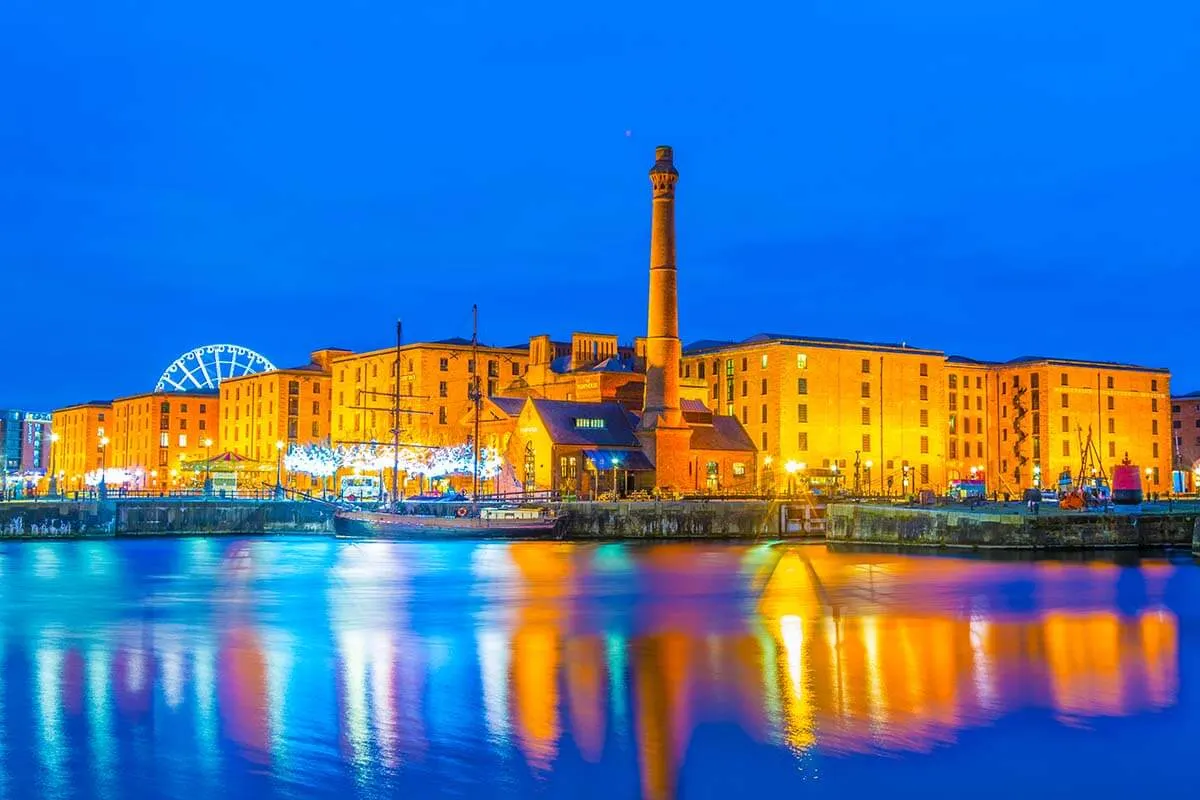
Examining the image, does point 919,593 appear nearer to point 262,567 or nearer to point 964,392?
point 262,567

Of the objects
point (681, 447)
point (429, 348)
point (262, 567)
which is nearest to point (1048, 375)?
point (681, 447)

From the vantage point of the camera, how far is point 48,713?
69.9 feet

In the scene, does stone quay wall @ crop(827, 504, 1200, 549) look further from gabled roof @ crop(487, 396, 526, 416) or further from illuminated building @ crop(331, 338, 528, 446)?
illuminated building @ crop(331, 338, 528, 446)

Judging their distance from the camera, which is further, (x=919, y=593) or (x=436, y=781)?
(x=919, y=593)

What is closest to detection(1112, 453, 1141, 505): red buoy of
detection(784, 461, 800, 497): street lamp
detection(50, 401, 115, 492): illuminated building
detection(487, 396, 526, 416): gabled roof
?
detection(784, 461, 800, 497): street lamp

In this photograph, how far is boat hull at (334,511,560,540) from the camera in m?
73.2

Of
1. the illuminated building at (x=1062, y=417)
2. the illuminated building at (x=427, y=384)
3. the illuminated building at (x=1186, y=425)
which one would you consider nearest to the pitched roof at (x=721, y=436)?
the illuminated building at (x=1062, y=417)

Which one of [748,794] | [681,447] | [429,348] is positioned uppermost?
[429,348]

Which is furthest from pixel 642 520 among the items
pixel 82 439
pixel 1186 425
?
pixel 82 439

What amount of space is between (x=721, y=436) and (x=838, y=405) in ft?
36.0

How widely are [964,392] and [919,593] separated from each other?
7533cm

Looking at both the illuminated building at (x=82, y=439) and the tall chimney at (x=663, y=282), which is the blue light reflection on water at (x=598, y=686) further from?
the illuminated building at (x=82, y=439)

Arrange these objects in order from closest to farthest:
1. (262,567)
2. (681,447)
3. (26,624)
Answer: (26,624)
(262,567)
(681,447)

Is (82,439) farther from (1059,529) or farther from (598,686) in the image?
(598,686)
